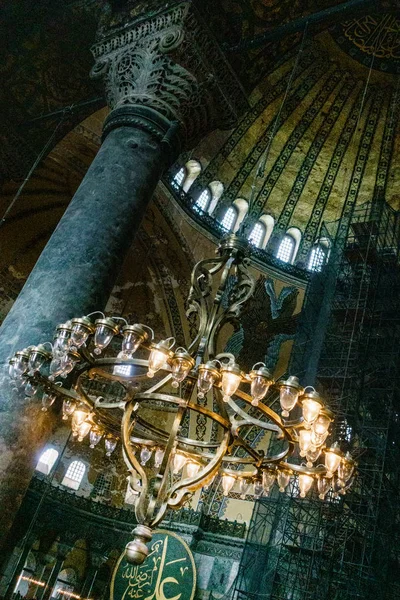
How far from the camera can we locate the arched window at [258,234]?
1173 centimetres

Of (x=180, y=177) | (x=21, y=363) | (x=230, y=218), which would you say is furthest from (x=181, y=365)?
(x=230, y=218)

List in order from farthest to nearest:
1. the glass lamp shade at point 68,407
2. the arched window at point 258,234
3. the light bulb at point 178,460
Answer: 1. the arched window at point 258,234
2. the light bulb at point 178,460
3. the glass lamp shade at point 68,407

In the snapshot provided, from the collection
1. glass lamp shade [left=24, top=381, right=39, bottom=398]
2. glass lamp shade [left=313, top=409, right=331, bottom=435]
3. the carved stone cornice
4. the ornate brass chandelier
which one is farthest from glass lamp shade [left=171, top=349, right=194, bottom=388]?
the carved stone cornice

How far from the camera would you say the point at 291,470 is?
380cm

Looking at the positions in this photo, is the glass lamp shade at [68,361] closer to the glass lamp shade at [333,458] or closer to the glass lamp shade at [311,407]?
the glass lamp shade at [311,407]

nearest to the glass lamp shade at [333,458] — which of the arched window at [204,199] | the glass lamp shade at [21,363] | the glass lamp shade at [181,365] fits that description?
the glass lamp shade at [181,365]

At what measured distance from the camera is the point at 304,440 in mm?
3408

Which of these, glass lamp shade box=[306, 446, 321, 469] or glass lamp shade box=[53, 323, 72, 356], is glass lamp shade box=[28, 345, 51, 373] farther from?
glass lamp shade box=[306, 446, 321, 469]

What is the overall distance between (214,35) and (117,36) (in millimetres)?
926

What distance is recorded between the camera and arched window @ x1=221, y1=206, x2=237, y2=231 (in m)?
11.6

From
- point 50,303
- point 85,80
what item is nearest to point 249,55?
point 85,80

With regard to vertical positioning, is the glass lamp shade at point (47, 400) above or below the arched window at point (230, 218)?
below

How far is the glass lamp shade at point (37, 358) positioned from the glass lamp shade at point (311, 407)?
1486mm

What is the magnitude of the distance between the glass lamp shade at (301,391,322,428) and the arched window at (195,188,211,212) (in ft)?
27.6
